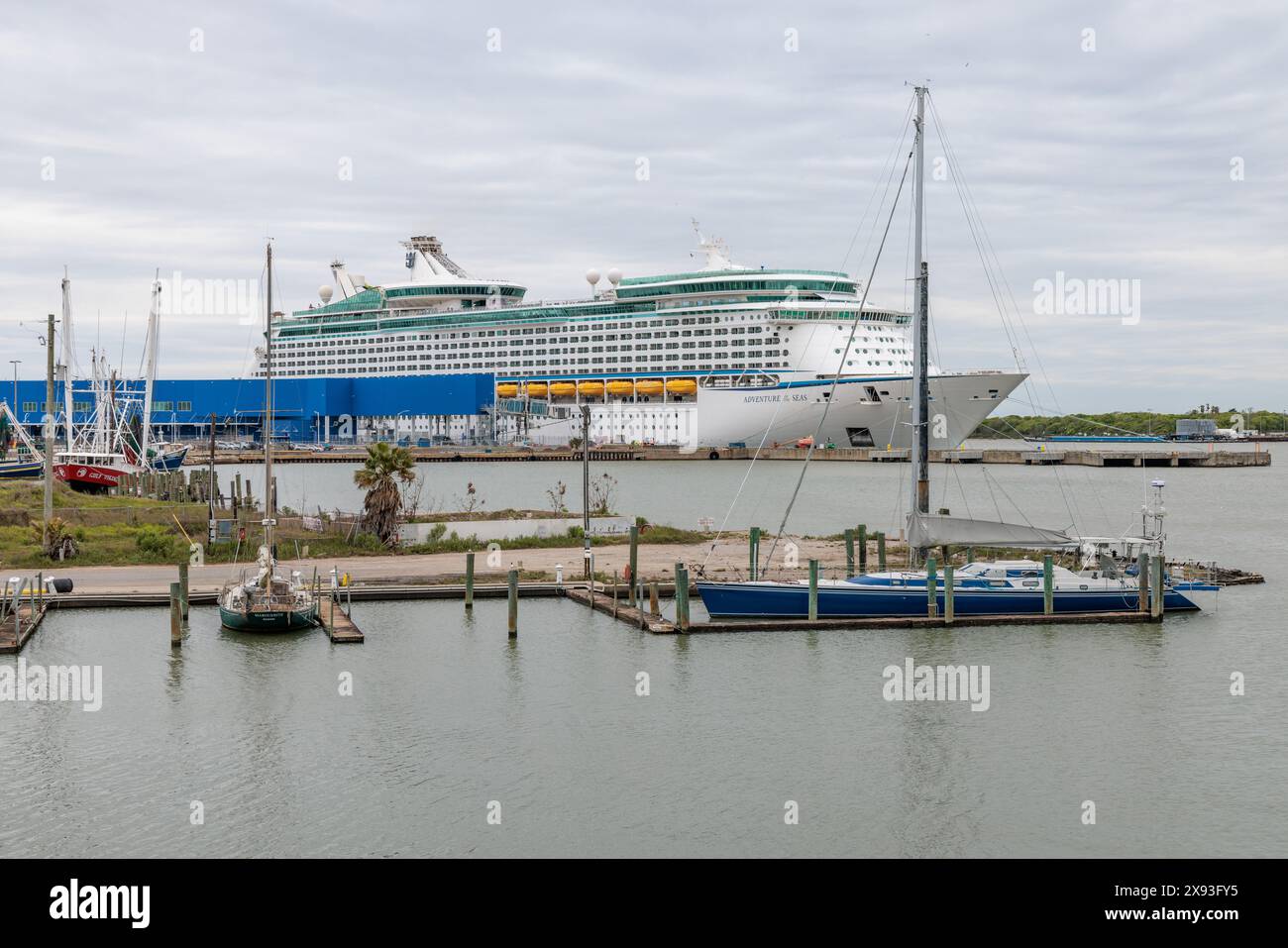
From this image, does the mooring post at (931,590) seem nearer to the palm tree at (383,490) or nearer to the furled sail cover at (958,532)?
the furled sail cover at (958,532)

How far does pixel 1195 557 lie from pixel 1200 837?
1140 inches

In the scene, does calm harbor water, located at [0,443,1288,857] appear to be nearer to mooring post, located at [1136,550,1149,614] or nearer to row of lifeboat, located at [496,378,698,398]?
mooring post, located at [1136,550,1149,614]

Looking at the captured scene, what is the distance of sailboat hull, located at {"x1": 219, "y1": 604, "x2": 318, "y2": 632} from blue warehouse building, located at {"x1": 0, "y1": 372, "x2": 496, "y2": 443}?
96411mm

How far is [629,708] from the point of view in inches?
882

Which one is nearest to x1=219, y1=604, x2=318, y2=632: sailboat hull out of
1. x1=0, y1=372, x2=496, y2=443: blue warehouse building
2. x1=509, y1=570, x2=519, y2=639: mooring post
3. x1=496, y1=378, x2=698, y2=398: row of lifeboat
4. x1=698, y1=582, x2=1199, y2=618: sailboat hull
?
x1=509, y1=570, x2=519, y2=639: mooring post

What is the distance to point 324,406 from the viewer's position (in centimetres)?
13012

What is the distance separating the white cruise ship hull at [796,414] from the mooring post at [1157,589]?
47.3m

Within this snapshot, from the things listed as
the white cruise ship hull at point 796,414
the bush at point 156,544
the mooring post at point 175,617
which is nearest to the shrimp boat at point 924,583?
the mooring post at point 175,617

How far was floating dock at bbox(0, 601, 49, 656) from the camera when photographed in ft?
82.2

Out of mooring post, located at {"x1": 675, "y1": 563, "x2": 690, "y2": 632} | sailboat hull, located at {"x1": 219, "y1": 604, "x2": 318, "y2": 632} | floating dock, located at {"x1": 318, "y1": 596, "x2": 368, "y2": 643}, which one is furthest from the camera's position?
sailboat hull, located at {"x1": 219, "y1": 604, "x2": 318, "y2": 632}

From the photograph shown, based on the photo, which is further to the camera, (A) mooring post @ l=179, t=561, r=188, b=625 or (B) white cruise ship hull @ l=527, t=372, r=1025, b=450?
(B) white cruise ship hull @ l=527, t=372, r=1025, b=450

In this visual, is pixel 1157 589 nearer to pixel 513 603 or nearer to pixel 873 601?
pixel 873 601

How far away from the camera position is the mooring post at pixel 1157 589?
29.1 m
